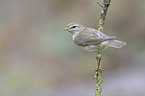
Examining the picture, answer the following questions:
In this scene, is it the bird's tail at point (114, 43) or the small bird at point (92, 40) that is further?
the small bird at point (92, 40)

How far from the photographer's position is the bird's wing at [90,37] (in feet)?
18.6

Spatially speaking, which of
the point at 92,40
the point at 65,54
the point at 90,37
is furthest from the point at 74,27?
the point at 65,54

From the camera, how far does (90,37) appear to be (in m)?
6.11

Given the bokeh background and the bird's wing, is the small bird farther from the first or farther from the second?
the bokeh background

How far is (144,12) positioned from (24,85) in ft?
24.8

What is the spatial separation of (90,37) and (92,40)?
0.46 ft

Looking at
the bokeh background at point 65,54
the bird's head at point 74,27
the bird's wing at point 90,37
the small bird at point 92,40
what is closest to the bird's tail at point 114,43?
the small bird at point 92,40

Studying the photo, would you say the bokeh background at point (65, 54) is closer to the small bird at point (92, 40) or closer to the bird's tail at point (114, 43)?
the small bird at point (92, 40)

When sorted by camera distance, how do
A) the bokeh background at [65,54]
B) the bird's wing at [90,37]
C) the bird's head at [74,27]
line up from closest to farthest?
the bird's wing at [90,37] < the bird's head at [74,27] < the bokeh background at [65,54]

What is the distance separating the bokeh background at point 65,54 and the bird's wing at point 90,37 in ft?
20.9

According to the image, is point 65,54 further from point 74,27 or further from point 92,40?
point 92,40

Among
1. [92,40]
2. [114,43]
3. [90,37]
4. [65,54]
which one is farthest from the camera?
[65,54]

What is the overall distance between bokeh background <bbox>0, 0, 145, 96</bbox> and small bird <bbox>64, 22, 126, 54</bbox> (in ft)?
20.9

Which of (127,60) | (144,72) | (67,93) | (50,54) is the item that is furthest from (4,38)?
(144,72)
